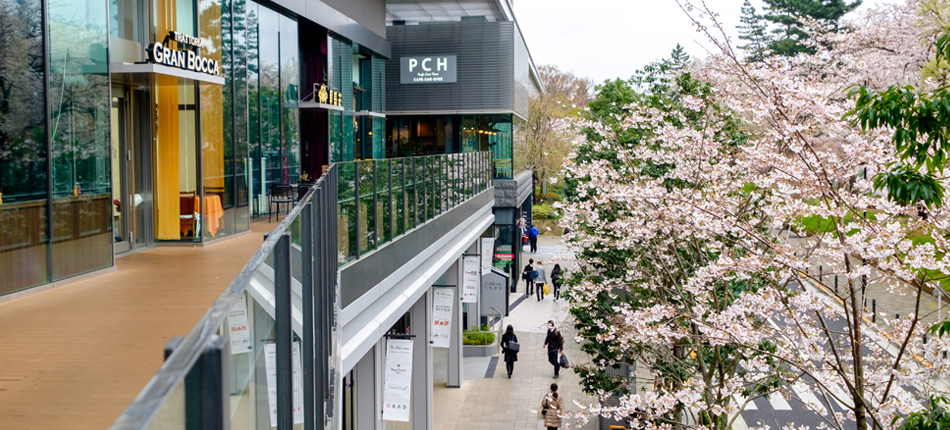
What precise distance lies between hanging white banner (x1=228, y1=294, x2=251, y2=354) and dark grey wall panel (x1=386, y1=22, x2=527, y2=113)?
31564 millimetres

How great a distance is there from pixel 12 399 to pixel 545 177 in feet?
198

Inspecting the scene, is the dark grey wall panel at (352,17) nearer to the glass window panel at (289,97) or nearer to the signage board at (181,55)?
the glass window panel at (289,97)

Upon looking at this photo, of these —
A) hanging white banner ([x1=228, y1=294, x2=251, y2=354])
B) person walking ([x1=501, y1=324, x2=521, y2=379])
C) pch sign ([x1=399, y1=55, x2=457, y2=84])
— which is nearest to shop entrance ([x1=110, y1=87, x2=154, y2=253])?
person walking ([x1=501, y1=324, x2=521, y2=379])

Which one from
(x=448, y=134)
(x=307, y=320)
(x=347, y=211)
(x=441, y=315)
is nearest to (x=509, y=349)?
(x=441, y=315)

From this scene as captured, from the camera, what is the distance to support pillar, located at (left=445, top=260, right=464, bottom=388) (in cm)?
2169

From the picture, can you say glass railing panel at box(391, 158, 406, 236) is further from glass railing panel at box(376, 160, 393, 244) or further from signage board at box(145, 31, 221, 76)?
signage board at box(145, 31, 221, 76)

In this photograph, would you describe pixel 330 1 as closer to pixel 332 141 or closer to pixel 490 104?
pixel 332 141

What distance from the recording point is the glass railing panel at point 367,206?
9.89 metres

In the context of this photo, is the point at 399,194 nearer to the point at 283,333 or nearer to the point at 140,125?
the point at 140,125

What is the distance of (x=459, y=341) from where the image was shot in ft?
71.7

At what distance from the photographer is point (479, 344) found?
25906 mm

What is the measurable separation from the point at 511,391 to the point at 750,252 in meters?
12.9

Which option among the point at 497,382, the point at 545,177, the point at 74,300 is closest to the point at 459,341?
the point at 497,382

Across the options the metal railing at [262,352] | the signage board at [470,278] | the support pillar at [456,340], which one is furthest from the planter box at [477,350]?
the metal railing at [262,352]
